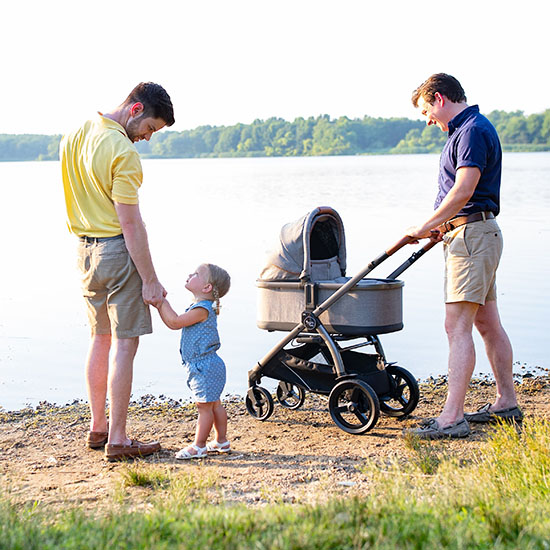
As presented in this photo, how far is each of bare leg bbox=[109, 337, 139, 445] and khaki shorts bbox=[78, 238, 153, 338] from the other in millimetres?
74

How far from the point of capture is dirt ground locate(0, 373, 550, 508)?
4.25 metres

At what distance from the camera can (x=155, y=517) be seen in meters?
3.32

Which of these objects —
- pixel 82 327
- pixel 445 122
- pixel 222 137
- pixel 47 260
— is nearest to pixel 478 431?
pixel 445 122

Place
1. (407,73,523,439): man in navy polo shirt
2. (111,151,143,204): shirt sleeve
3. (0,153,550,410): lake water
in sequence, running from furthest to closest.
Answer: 1. (0,153,550,410): lake water
2. (407,73,523,439): man in navy polo shirt
3. (111,151,143,204): shirt sleeve

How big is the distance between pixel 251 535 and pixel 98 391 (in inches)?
86.1

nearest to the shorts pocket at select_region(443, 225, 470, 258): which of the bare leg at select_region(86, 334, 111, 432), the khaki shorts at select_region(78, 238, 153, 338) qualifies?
the khaki shorts at select_region(78, 238, 153, 338)

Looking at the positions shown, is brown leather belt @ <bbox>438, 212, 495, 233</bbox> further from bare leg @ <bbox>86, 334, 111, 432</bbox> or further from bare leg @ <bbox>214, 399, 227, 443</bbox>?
bare leg @ <bbox>86, 334, 111, 432</bbox>

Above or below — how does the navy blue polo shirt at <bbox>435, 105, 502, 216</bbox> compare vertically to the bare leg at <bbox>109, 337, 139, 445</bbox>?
above

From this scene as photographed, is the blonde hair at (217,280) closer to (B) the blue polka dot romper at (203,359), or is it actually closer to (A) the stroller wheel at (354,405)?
(B) the blue polka dot romper at (203,359)

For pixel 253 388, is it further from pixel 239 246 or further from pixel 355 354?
pixel 239 246

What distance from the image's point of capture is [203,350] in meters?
4.94

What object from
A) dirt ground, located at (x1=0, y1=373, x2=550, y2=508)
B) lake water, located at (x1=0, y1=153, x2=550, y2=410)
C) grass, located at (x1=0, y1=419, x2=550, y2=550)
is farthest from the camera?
lake water, located at (x1=0, y1=153, x2=550, y2=410)

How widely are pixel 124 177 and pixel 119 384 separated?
1.19 m

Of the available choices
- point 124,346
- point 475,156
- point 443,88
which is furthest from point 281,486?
point 443,88
